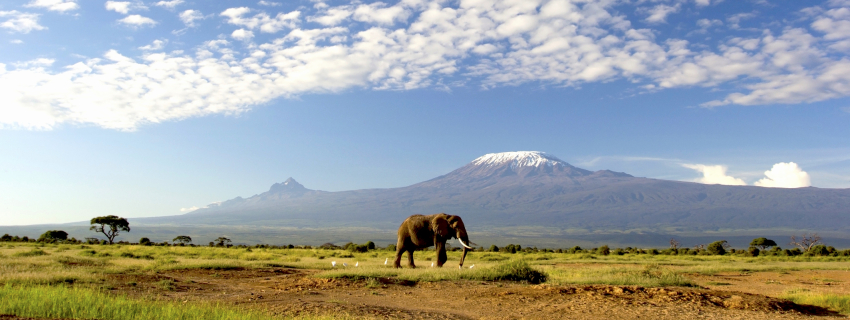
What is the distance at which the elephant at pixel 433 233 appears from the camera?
67.3ft

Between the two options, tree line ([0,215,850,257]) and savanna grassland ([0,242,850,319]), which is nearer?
savanna grassland ([0,242,850,319])

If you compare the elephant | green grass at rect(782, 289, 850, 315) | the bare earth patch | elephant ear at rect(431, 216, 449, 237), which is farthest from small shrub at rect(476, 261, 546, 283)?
green grass at rect(782, 289, 850, 315)

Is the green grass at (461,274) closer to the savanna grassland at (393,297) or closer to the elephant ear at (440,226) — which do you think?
the savanna grassland at (393,297)

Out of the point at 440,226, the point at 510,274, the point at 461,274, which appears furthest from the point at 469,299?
the point at 440,226

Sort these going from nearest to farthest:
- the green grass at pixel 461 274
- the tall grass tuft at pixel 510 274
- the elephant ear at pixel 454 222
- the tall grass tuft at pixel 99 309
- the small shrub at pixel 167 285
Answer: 1. the tall grass tuft at pixel 99 309
2. the small shrub at pixel 167 285
3. the green grass at pixel 461 274
4. the tall grass tuft at pixel 510 274
5. the elephant ear at pixel 454 222

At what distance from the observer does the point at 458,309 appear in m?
11.6

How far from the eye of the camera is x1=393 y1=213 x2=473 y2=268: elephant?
2050cm

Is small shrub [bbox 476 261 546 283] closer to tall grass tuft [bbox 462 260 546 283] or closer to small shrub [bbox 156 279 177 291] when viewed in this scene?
tall grass tuft [bbox 462 260 546 283]

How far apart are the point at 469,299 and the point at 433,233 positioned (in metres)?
8.03

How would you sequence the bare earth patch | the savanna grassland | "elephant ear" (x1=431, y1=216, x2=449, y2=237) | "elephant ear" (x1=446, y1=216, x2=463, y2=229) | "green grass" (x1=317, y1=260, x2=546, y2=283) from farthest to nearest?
"elephant ear" (x1=446, y1=216, x2=463, y2=229)
"elephant ear" (x1=431, y1=216, x2=449, y2=237)
"green grass" (x1=317, y1=260, x2=546, y2=283)
the bare earth patch
the savanna grassland

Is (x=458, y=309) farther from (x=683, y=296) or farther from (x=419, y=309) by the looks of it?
(x=683, y=296)

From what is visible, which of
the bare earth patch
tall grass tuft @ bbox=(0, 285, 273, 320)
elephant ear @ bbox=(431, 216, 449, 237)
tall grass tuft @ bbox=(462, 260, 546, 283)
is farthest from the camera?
elephant ear @ bbox=(431, 216, 449, 237)

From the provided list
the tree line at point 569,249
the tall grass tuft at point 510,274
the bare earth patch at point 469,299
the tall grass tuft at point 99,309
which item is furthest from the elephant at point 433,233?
the tree line at point 569,249

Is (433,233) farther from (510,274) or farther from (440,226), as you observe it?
(510,274)
